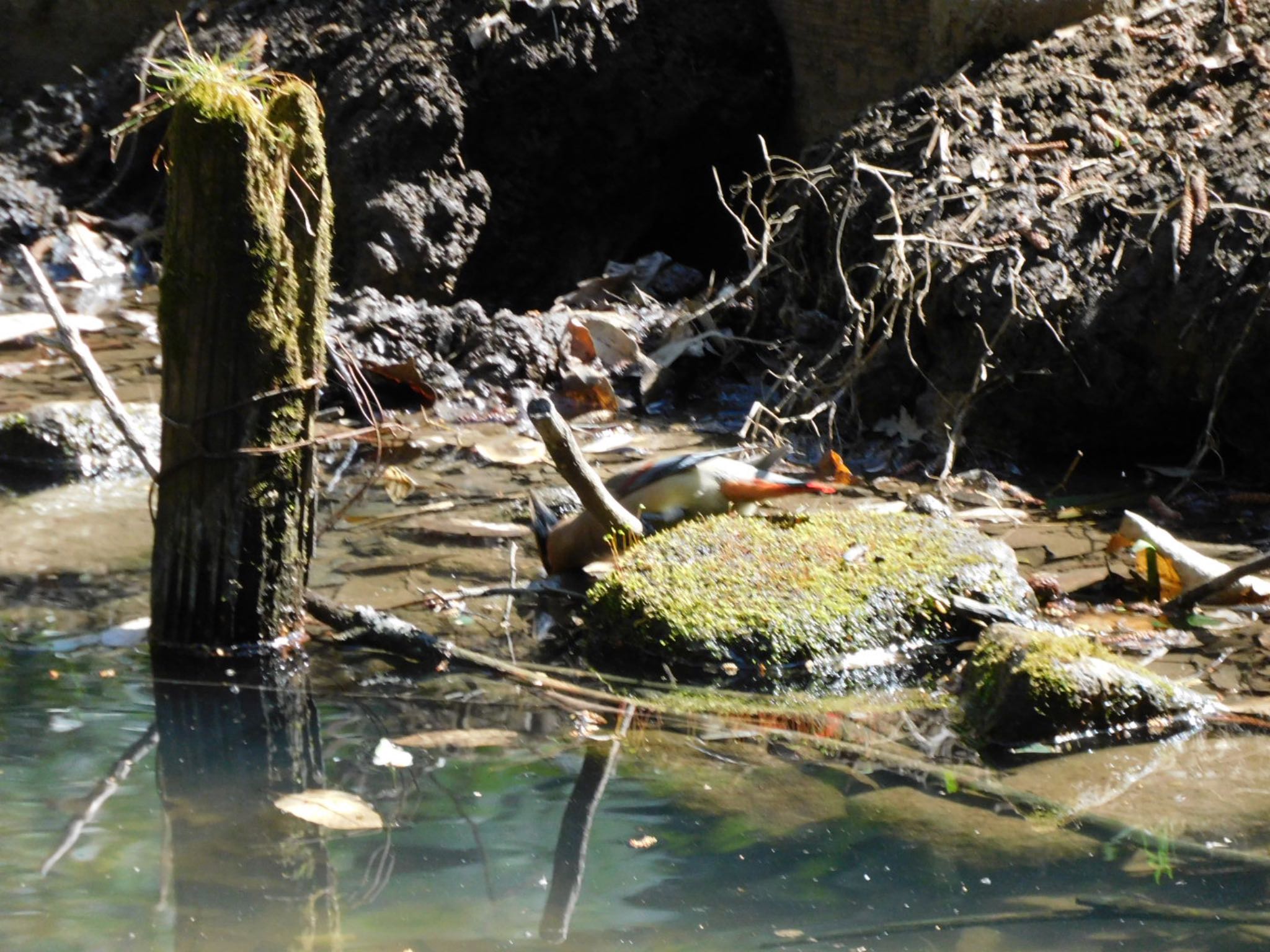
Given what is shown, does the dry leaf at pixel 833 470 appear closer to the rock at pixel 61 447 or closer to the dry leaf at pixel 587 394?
the dry leaf at pixel 587 394

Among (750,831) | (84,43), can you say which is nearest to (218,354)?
(750,831)

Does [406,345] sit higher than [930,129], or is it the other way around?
[930,129]

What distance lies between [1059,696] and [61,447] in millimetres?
3776

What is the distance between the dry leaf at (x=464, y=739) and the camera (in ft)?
9.26

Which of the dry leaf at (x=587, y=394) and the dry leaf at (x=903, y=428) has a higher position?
the dry leaf at (x=587, y=394)

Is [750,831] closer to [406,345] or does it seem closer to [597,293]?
[406,345]

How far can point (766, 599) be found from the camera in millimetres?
3406

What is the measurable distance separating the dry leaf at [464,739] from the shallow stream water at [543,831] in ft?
0.04

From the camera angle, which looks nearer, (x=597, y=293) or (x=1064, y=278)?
(x=1064, y=278)

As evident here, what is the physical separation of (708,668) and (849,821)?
2.83 feet

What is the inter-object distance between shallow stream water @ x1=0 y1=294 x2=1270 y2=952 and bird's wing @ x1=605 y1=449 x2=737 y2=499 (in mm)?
627

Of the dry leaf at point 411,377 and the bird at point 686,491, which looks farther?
the dry leaf at point 411,377

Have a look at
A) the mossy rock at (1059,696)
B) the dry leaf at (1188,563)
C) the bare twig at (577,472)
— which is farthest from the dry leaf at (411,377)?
the mossy rock at (1059,696)

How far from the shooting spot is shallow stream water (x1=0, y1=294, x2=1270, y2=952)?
6.75 ft
